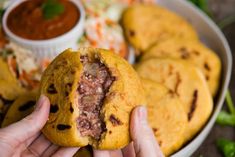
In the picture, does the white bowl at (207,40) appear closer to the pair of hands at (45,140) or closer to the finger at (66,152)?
the pair of hands at (45,140)

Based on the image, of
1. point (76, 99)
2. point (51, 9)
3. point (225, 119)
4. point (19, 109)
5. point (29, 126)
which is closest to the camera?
point (76, 99)

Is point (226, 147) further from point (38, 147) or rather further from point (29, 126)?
point (29, 126)

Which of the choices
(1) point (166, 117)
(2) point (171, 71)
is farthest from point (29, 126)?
(2) point (171, 71)

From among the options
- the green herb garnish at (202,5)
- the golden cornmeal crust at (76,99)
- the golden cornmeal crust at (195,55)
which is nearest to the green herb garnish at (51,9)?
the golden cornmeal crust at (195,55)

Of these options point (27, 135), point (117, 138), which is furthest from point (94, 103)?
point (27, 135)

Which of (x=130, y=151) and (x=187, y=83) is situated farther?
(x=187, y=83)

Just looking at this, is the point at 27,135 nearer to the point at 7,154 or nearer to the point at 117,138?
the point at 7,154

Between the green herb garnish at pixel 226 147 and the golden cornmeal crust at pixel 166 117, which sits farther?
the green herb garnish at pixel 226 147
